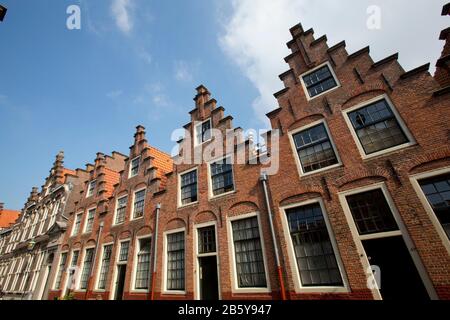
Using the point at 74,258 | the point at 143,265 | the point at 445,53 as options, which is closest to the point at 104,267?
the point at 143,265

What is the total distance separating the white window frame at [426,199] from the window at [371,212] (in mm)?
866

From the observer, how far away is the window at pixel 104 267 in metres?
14.0

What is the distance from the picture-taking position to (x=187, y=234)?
11.2 m

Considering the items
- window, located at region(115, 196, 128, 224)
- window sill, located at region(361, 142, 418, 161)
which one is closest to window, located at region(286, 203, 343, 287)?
window sill, located at region(361, 142, 418, 161)

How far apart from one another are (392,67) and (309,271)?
8.11 metres

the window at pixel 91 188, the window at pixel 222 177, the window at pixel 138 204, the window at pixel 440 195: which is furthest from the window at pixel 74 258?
the window at pixel 440 195

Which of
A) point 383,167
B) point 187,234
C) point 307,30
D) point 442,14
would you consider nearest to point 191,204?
point 187,234

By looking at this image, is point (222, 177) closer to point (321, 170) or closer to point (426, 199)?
point (321, 170)

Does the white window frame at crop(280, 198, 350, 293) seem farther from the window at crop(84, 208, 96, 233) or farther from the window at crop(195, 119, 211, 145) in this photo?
the window at crop(84, 208, 96, 233)

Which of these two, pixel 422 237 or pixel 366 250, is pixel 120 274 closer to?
pixel 366 250

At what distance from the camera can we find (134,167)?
16750 mm

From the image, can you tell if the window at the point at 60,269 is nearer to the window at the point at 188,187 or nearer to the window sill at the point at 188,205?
the window sill at the point at 188,205

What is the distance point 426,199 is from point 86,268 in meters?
19.4

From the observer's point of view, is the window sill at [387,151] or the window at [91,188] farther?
the window at [91,188]
